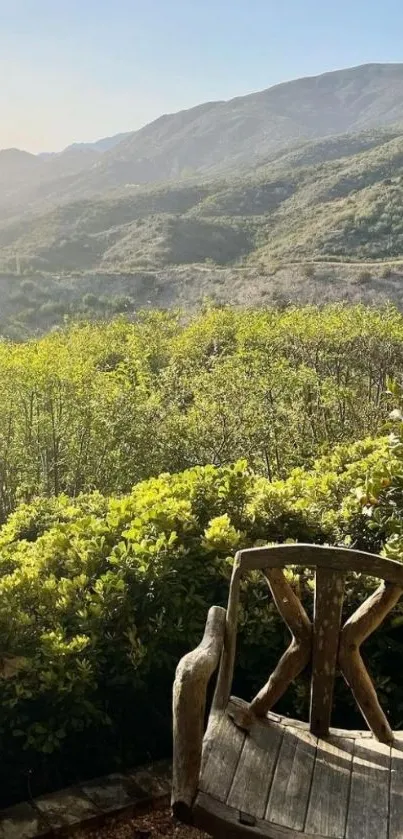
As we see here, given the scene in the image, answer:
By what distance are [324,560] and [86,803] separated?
4.52ft

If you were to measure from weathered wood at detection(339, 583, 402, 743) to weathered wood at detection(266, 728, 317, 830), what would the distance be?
→ 18cm

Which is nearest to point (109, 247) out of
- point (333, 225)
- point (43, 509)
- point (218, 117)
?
point (333, 225)

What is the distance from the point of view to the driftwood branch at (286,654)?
2.07m

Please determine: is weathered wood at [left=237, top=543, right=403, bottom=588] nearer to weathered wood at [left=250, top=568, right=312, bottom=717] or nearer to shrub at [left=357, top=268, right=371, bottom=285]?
weathered wood at [left=250, top=568, right=312, bottom=717]

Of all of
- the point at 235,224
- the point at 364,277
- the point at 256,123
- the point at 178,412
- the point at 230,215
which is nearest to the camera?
the point at 178,412

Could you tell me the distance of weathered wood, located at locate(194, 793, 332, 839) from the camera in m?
1.66

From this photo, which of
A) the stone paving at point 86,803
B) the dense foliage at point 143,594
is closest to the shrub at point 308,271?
the dense foliage at point 143,594

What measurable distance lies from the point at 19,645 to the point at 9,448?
6.10m

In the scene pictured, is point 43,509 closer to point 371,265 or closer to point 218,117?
point 371,265

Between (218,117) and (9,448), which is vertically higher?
(218,117)

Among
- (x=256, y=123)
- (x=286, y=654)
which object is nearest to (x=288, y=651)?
(x=286, y=654)

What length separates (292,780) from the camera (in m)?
1.87

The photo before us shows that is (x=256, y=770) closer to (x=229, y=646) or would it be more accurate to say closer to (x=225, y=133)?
(x=229, y=646)

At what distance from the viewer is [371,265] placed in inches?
1363
